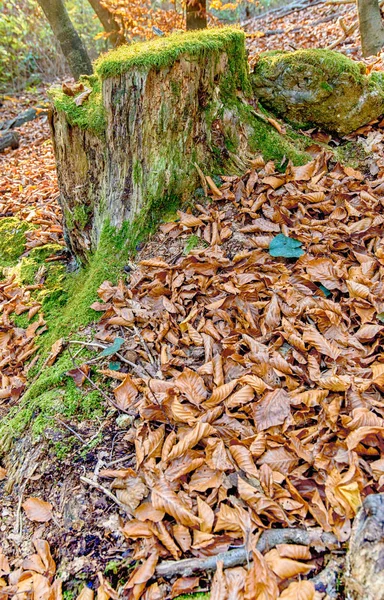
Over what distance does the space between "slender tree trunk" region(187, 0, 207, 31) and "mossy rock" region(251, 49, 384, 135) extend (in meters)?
2.52

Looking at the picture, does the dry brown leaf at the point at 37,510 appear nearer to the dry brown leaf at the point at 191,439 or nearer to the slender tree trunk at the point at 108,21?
the dry brown leaf at the point at 191,439

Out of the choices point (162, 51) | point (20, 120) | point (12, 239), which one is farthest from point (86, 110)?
point (20, 120)

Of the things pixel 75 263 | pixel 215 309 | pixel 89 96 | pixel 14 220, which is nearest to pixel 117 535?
pixel 215 309

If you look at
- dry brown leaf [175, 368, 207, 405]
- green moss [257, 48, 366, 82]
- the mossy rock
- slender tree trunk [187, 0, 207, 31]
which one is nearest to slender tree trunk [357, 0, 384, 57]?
slender tree trunk [187, 0, 207, 31]

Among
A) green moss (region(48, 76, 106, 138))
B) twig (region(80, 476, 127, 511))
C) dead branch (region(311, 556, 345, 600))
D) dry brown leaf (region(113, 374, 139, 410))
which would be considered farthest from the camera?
green moss (region(48, 76, 106, 138))

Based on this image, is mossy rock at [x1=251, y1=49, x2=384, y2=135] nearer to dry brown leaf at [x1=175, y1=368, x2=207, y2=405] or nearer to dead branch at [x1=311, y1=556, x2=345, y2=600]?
dry brown leaf at [x1=175, y1=368, x2=207, y2=405]

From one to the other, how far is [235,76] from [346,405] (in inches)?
109

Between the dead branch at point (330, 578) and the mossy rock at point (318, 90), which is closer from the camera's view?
the dead branch at point (330, 578)

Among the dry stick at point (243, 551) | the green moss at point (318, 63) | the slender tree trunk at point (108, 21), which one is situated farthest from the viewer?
the slender tree trunk at point (108, 21)

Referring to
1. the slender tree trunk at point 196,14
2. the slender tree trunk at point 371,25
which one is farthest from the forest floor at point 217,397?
the slender tree trunk at point 196,14

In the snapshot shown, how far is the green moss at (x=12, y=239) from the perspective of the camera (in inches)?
171

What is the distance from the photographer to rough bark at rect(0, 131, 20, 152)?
24.5 ft

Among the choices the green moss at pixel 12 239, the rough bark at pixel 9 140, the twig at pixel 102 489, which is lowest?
the twig at pixel 102 489

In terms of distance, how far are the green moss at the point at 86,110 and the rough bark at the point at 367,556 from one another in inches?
120
